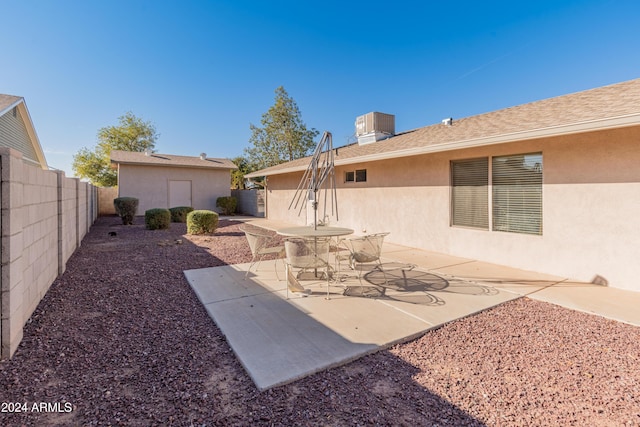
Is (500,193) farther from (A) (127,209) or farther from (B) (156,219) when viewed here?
(A) (127,209)

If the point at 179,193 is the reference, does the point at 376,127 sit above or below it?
above

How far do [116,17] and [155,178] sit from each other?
939 cm

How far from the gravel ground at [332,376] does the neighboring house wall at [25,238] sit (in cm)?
31

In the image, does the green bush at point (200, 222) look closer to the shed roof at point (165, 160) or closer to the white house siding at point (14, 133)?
the white house siding at point (14, 133)

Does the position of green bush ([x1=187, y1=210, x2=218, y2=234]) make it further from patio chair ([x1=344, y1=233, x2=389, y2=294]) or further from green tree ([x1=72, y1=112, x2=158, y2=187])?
green tree ([x1=72, y1=112, x2=158, y2=187])

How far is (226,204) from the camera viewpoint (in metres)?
19.5

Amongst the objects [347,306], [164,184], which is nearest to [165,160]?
[164,184]

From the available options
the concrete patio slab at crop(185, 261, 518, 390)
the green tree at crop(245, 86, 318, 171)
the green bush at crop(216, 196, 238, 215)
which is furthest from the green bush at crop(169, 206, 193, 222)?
the green tree at crop(245, 86, 318, 171)

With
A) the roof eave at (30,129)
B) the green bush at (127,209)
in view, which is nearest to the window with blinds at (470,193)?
the green bush at (127,209)

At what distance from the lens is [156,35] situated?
12562 millimetres

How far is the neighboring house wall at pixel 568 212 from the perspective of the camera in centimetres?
475

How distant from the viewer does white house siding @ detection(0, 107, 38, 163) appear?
11.5m

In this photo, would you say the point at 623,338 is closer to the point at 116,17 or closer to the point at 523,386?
the point at 523,386

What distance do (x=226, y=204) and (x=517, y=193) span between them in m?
16.7
